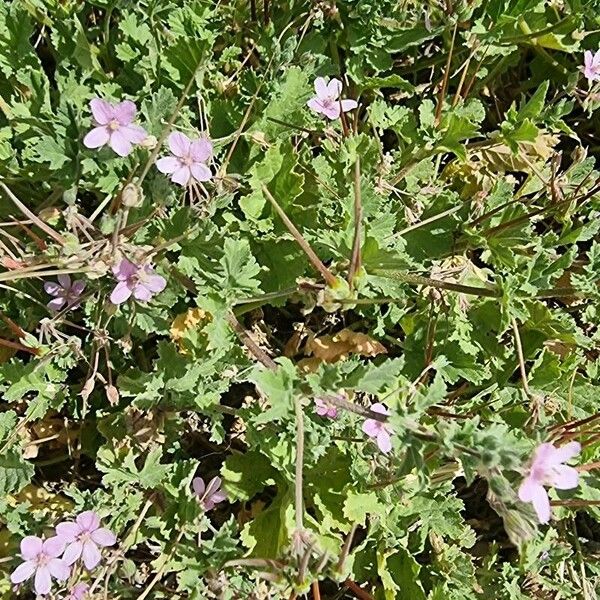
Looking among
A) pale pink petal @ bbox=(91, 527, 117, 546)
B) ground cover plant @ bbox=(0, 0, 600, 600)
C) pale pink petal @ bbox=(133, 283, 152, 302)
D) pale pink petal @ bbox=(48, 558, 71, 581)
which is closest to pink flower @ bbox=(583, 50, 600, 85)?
ground cover plant @ bbox=(0, 0, 600, 600)

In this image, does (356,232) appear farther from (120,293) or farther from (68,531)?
(68,531)

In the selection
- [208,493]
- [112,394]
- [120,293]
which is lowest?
[208,493]

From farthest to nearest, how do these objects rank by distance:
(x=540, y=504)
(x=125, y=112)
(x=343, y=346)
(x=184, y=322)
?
(x=343, y=346), (x=184, y=322), (x=125, y=112), (x=540, y=504)

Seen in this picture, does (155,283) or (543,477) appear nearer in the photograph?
(543,477)

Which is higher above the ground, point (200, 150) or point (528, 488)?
point (200, 150)

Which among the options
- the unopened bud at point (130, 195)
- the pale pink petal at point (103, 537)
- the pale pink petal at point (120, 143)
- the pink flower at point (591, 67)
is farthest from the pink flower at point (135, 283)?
the pink flower at point (591, 67)

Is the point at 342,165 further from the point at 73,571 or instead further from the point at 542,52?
the point at 73,571

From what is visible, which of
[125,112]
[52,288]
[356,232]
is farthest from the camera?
[52,288]

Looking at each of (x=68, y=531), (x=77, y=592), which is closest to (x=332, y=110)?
(x=68, y=531)
